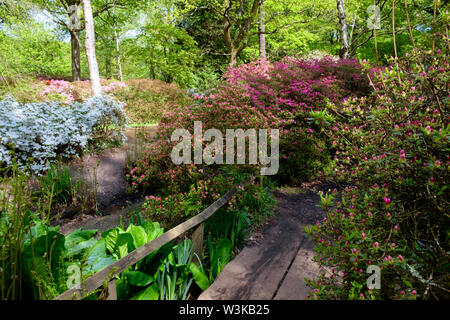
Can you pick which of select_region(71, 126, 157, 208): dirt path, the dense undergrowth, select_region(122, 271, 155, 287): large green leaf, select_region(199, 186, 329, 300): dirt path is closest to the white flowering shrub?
select_region(71, 126, 157, 208): dirt path

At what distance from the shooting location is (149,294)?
6.33ft

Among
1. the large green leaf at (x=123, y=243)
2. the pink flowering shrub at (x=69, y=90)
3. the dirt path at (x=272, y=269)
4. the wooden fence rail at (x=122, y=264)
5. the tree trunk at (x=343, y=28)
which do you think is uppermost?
the tree trunk at (x=343, y=28)

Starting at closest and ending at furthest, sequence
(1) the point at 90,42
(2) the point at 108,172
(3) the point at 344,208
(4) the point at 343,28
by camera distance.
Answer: (3) the point at 344,208
(2) the point at 108,172
(1) the point at 90,42
(4) the point at 343,28

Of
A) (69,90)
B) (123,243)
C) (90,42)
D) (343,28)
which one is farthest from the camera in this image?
(69,90)

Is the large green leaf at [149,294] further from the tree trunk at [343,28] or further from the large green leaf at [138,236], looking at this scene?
the tree trunk at [343,28]

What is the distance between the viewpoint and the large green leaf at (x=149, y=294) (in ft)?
6.24

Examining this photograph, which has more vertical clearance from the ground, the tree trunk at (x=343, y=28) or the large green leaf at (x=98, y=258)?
the tree trunk at (x=343, y=28)

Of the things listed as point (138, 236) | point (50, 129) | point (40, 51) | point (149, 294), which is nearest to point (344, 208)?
point (149, 294)

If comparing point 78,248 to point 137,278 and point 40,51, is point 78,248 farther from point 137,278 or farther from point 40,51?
point 40,51

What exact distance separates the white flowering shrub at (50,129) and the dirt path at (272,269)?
3.55 metres

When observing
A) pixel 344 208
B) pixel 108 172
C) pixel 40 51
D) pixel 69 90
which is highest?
pixel 40 51

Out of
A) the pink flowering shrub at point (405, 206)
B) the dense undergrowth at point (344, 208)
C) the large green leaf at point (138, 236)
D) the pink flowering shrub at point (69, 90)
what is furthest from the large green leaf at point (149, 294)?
the pink flowering shrub at point (69, 90)

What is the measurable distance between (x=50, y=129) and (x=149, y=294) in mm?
4474
